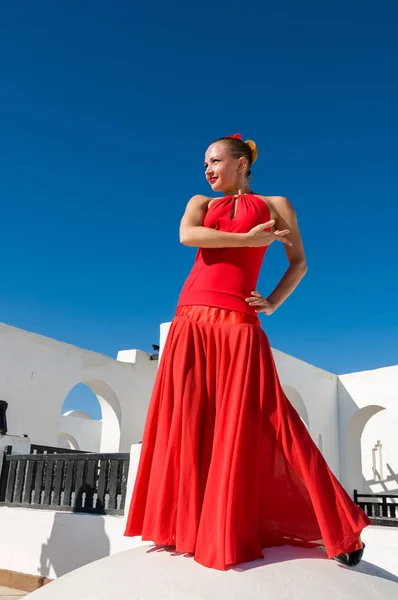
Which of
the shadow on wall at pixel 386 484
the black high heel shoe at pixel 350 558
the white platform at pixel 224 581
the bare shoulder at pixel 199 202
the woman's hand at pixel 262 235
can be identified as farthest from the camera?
the shadow on wall at pixel 386 484

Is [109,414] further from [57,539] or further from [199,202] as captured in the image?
[199,202]

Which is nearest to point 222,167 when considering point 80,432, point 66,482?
point 66,482

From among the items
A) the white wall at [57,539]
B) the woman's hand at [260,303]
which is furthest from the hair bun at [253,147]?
the white wall at [57,539]

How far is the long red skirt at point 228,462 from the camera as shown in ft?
5.63

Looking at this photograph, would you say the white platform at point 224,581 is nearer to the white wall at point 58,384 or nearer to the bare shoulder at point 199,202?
the bare shoulder at point 199,202

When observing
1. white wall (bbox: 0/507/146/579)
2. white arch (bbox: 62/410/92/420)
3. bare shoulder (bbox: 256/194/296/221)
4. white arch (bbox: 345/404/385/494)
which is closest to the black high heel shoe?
bare shoulder (bbox: 256/194/296/221)

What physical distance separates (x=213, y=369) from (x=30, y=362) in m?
7.99

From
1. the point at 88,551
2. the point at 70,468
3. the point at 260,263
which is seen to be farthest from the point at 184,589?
the point at 70,468

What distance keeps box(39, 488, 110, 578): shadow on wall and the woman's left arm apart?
3.57 meters

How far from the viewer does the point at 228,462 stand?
174cm

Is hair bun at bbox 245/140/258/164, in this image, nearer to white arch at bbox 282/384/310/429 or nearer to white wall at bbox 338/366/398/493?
white arch at bbox 282/384/310/429

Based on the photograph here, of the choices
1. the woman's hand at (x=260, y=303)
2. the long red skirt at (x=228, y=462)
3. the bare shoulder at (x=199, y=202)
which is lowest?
the long red skirt at (x=228, y=462)

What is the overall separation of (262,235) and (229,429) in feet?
2.18

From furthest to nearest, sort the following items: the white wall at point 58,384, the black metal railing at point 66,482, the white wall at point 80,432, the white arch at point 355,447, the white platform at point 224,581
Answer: the white wall at point 80,432 < the white arch at point 355,447 < the white wall at point 58,384 < the black metal railing at point 66,482 < the white platform at point 224,581
